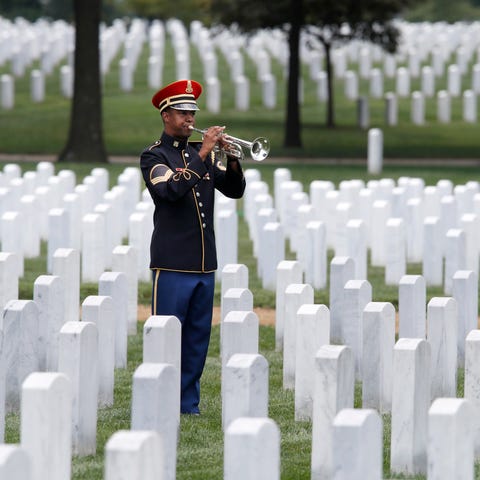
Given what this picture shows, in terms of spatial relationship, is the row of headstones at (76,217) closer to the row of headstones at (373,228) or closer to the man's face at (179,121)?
the row of headstones at (373,228)

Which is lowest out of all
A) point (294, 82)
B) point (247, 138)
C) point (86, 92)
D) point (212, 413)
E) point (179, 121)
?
point (212, 413)

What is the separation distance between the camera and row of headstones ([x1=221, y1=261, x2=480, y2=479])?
5633mm

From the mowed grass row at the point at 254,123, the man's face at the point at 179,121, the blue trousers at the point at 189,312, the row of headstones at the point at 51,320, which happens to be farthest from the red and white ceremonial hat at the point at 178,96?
the mowed grass row at the point at 254,123

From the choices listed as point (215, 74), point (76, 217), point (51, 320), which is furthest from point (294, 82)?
point (51, 320)

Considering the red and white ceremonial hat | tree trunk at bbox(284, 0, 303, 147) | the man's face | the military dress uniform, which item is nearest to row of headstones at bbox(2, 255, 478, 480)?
the military dress uniform

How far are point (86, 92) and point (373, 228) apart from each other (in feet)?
35.4

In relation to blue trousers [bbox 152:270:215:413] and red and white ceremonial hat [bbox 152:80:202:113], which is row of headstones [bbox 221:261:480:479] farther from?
red and white ceremonial hat [bbox 152:80:202:113]

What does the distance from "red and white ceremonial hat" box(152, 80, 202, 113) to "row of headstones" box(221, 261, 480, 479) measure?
112cm

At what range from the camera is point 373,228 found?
14.8 meters

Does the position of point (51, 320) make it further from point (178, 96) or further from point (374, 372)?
point (374, 372)

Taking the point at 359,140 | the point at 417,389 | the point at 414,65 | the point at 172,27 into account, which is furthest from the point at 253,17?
the point at 417,389

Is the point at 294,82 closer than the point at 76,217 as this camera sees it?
No

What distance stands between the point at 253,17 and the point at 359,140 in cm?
313

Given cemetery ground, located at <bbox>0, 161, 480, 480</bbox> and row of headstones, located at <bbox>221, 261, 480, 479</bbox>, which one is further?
cemetery ground, located at <bbox>0, 161, 480, 480</bbox>
